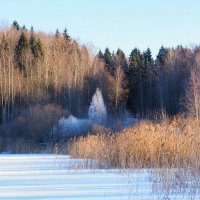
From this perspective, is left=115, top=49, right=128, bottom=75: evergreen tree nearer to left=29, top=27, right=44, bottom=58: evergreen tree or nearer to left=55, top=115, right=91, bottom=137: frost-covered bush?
left=29, top=27, right=44, bottom=58: evergreen tree

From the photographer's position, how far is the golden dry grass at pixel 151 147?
9.13m

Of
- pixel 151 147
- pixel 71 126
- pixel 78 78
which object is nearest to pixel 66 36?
pixel 78 78

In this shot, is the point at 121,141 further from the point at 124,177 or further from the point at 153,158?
the point at 124,177

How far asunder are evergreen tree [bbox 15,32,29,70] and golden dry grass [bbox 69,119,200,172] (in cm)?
2993

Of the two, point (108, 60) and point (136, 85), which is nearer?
point (136, 85)

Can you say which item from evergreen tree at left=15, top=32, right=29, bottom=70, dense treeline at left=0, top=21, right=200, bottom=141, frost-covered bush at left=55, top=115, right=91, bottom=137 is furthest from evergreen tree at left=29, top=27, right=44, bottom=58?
frost-covered bush at left=55, top=115, right=91, bottom=137

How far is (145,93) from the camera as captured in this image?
45.3 meters

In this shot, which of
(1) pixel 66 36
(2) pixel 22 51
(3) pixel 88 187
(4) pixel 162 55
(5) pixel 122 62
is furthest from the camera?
(4) pixel 162 55

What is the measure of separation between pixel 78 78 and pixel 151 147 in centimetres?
3288

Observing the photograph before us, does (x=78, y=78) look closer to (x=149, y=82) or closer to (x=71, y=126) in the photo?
(x=149, y=82)

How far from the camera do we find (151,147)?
10.1m

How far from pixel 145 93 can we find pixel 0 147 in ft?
73.6

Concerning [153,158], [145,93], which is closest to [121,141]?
[153,158]

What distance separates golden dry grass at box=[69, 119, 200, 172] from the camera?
9133 mm
